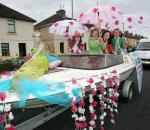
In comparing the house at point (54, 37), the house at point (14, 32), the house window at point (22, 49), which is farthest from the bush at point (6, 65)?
the house at point (54, 37)

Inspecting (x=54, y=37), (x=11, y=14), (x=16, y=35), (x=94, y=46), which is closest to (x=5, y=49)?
(x=16, y=35)

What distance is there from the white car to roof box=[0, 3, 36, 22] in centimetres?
1751

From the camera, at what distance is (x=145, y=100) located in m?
6.70

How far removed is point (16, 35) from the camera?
2773cm

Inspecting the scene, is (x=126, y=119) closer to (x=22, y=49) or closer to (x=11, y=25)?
(x=11, y=25)

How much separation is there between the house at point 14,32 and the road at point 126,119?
851 inches

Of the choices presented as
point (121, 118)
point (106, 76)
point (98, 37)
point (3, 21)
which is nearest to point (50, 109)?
point (106, 76)

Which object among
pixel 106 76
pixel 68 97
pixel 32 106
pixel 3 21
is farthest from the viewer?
pixel 3 21

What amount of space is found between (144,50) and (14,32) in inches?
711

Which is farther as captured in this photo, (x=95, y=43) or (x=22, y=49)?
(x=22, y=49)

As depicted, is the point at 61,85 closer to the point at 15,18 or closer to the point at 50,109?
the point at 50,109

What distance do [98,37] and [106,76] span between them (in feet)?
6.61

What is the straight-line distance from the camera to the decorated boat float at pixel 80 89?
3.75m

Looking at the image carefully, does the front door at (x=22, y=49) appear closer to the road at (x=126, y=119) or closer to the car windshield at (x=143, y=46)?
the car windshield at (x=143, y=46)
